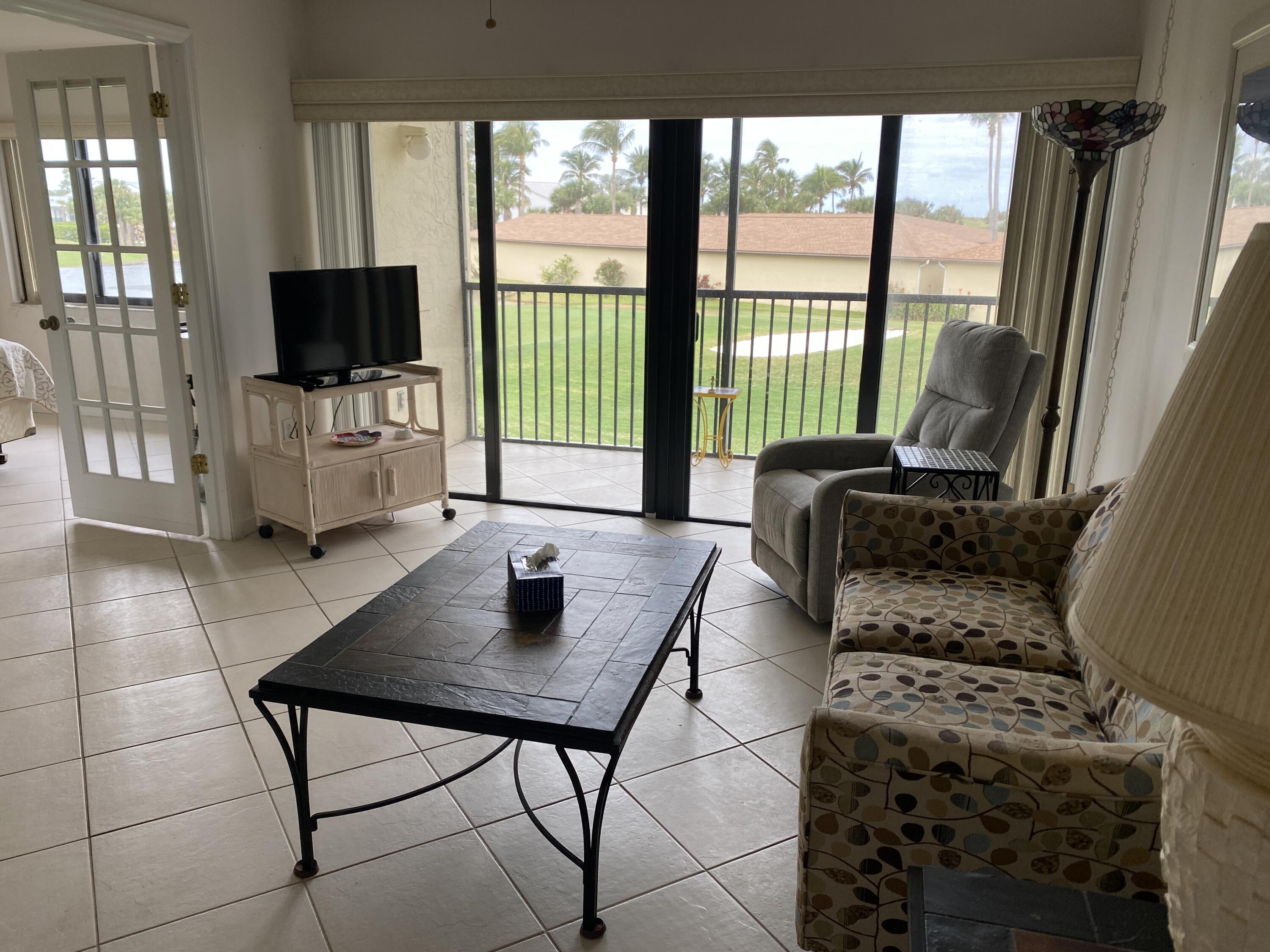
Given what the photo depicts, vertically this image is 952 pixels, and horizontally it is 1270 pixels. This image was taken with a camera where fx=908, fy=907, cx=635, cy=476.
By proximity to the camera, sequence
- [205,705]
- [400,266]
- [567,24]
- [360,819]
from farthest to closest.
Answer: [400,266] → [567,24] → [205,705] → [360,819]

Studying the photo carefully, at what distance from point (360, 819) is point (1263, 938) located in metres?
1.87

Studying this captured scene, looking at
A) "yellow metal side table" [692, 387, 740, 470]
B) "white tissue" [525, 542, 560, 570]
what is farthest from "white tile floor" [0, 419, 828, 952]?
"yellow metal side table" [692, 387, 740, 470]

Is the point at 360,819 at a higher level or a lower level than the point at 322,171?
lower

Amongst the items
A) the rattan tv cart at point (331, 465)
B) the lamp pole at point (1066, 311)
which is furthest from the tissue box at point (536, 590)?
the lamp pole at point (1066, 311)

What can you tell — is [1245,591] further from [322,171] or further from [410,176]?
[410,176]

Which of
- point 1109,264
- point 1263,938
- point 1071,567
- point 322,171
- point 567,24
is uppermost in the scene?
point 567,24

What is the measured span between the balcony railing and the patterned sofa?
Answer: 76.8 inches

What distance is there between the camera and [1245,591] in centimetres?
58

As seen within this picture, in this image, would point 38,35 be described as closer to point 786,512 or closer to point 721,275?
point 721,275

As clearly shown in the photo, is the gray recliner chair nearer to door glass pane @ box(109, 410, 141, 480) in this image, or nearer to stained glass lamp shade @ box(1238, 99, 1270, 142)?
stained glass lamp shade @ box(1238, 99, 1270, 142)

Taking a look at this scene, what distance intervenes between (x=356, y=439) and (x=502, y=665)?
244cm

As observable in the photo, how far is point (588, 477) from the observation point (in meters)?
4.90

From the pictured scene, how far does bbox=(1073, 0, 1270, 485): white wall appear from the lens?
265 centimetres

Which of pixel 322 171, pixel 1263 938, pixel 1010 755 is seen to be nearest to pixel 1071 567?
pixel 1010 755
